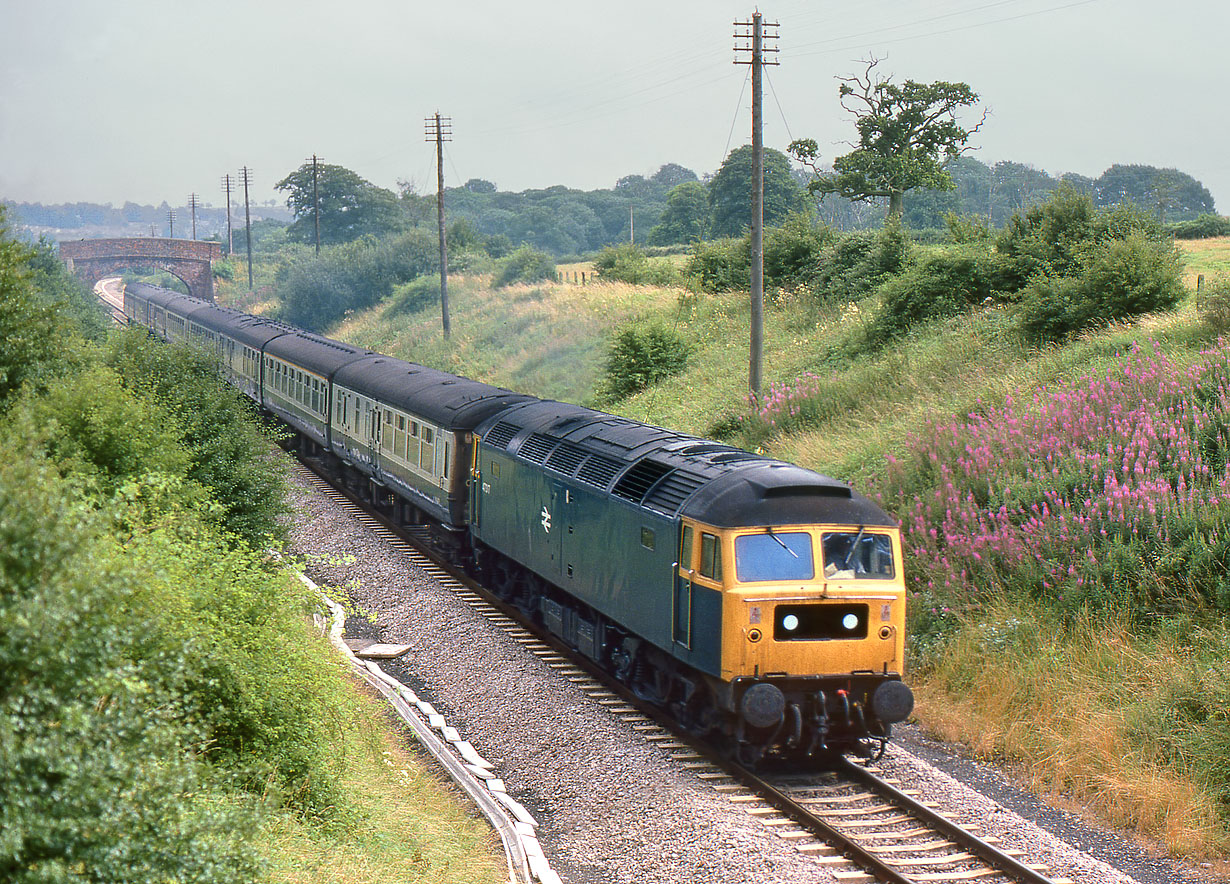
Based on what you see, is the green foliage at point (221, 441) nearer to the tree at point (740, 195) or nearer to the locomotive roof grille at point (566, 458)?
the locomotive roof grille at point (566, 458)

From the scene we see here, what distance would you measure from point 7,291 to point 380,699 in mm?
9455

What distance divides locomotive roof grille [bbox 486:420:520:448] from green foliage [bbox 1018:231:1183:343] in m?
10.5

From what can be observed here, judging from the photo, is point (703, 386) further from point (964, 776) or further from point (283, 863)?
point (283, 863)

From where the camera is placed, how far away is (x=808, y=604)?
11406 mm

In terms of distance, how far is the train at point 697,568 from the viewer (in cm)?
1135

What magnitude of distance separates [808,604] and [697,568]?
3.77 feet

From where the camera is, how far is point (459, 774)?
11602mm

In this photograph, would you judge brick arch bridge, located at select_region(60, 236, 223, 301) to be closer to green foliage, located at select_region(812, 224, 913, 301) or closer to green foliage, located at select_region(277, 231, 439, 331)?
green foliage, located at select_region(277, 231, 439, 331)

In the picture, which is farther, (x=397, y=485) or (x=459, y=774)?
(x=397, y=485)

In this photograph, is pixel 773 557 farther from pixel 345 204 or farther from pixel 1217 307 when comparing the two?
pixel 345 204

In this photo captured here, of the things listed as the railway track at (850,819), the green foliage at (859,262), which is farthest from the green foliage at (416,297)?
the railway track at (850,819)

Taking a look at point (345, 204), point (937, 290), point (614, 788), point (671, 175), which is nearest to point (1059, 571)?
point (614, 788)

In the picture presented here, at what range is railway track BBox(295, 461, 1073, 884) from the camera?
368 inches

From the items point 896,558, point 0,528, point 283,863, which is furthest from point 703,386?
point 0,528
